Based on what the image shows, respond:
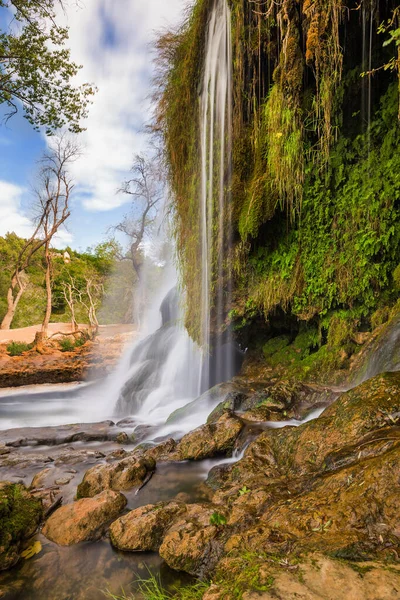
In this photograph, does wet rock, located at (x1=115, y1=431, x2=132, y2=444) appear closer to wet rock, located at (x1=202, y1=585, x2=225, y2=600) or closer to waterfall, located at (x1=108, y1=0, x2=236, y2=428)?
waterfall, located at (x1=108, y1=0, x2=236, y2=428)

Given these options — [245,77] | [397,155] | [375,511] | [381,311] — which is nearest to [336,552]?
[375,511]

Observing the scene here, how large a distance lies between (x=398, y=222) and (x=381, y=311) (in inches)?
69.6

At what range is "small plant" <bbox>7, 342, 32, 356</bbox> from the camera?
1695cm

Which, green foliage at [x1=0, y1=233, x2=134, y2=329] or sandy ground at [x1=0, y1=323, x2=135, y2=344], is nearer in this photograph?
sandy ground at [x1=0, y1=323, x2=135, y2=344]

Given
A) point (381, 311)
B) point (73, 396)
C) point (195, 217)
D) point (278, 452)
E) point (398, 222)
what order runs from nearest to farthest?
point (278, 452), point (398, 222), point (381, 311), point (195, 217), point (73, 396)

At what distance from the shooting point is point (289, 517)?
2.34m

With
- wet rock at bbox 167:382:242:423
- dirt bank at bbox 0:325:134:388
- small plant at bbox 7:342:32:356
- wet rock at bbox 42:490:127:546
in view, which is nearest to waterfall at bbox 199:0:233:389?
wet rock at bbox 167:382:242:423

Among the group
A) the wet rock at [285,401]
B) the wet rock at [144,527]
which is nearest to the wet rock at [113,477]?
the wet rock at [144,527]

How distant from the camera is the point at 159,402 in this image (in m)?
9.84

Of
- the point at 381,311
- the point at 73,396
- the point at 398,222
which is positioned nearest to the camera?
the point at 398,222

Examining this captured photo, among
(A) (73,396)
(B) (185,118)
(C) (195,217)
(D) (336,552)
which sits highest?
(B) (185,118)

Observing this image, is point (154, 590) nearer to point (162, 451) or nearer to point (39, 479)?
point (162, 451)

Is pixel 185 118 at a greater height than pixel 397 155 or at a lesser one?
greater

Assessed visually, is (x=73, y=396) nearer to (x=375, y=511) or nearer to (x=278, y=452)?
(x=278, y=452)
